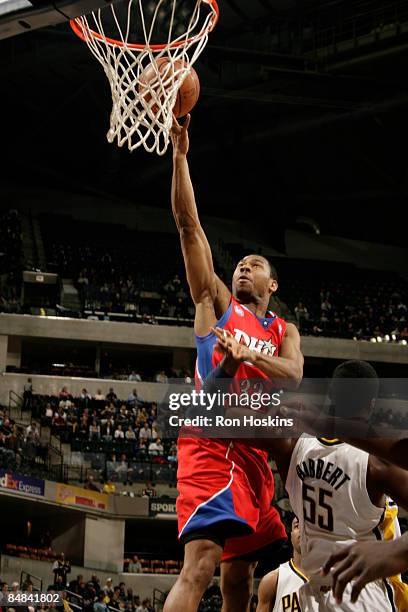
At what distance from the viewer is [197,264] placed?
15.8 feet

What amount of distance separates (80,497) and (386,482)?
16.0 metres

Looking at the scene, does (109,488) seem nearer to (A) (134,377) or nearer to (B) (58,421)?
(B) (58,421)

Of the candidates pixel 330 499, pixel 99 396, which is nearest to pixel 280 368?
pixel 330 499

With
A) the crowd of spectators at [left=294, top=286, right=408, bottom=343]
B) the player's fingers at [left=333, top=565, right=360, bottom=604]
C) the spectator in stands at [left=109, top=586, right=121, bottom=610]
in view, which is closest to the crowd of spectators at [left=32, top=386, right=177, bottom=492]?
the spectator in stands at [left=109, top=586, right=121, bottom=610]

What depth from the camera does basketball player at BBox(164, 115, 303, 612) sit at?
435 cm

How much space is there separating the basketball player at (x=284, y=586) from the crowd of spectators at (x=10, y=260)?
18832 millimetres

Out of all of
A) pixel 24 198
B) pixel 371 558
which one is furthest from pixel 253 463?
pixel 24 198

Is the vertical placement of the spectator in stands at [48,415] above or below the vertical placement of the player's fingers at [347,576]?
Result: above

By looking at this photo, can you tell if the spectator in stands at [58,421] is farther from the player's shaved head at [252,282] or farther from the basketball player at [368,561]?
the basketball player at [368,561]

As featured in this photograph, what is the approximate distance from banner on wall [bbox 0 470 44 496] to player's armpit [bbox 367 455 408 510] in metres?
14.7

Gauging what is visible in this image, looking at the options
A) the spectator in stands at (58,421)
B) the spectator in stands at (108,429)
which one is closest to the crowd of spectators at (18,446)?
the spectator in stands at (58,421)

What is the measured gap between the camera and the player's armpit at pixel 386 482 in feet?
10.4

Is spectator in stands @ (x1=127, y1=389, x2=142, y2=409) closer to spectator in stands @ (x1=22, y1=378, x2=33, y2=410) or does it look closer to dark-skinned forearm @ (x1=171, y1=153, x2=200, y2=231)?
spectator in stands @ (x1=22, y1=378, x2=33, y2=410)

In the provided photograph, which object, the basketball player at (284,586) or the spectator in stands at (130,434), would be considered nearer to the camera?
the basketball player at (284,586)
